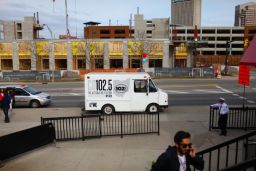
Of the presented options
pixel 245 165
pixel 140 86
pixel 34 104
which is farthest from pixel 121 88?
pixel 245 165

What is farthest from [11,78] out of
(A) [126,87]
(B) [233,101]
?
(B) [233,101]

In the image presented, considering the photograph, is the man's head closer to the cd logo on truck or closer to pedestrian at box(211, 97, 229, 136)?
pedestrian at box(211, 97, 229, 136)

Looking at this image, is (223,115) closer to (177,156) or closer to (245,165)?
(177,156)

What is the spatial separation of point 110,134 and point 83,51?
42285mm

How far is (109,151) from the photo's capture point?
31.6 ft

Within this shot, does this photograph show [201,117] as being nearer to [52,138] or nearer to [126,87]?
[126,87]

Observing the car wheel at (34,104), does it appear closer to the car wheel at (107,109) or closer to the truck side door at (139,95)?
the car wheel at (107,109)

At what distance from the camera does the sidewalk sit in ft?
27.7

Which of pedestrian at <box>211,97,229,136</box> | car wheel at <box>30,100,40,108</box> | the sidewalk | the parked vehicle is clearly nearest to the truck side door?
the sidewalk

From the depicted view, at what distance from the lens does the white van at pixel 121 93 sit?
1559 centimetres

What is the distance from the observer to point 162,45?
51.8 m

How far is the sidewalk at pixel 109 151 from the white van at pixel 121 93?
2177 mm

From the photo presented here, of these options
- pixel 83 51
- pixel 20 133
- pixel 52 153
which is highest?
pixel 83 51

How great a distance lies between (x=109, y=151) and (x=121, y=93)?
252 inches
